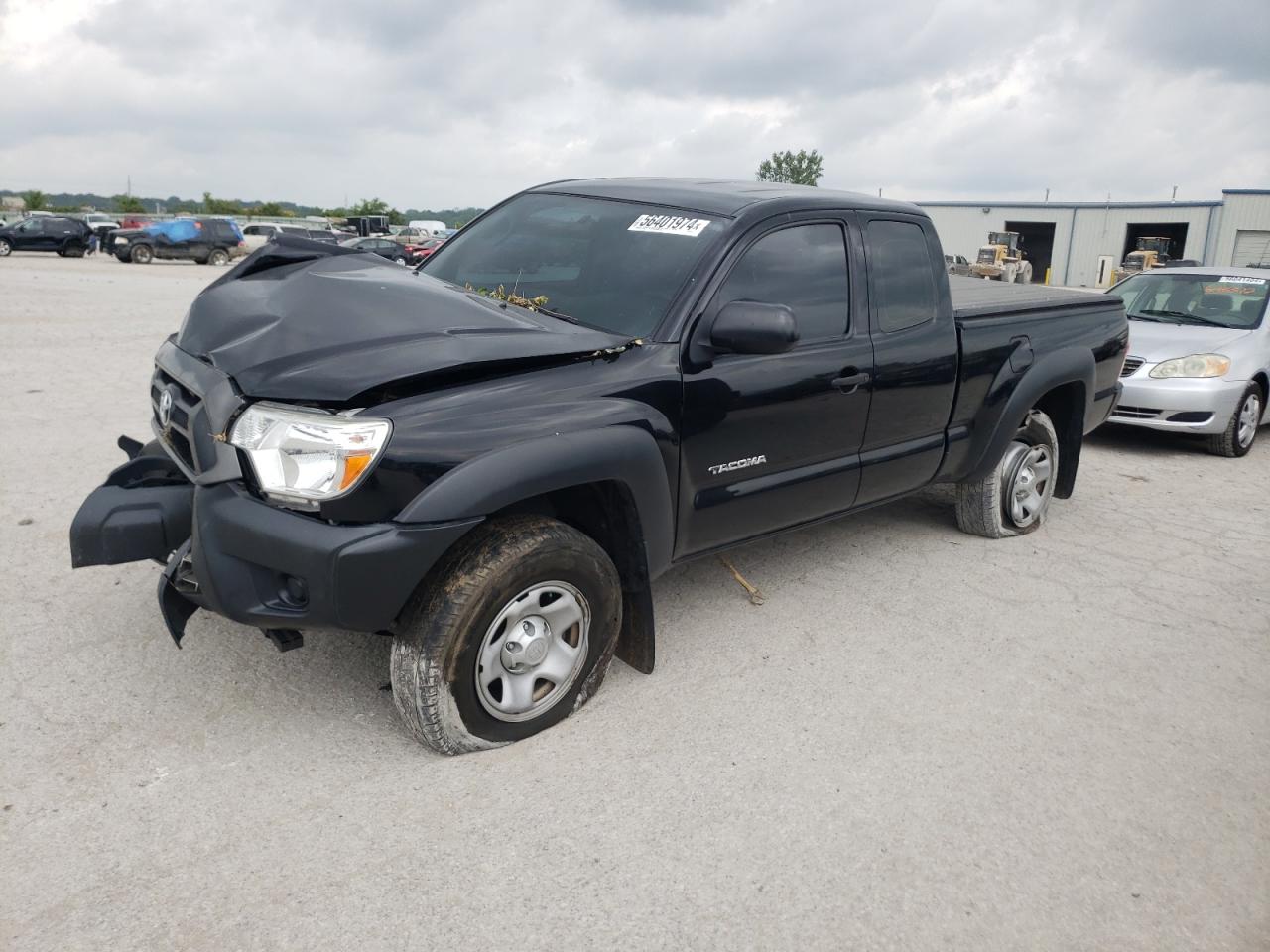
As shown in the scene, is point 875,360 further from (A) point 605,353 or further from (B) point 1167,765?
(B) point 1167,765

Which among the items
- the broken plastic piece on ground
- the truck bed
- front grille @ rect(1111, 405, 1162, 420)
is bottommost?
the broken plastic piece on ground

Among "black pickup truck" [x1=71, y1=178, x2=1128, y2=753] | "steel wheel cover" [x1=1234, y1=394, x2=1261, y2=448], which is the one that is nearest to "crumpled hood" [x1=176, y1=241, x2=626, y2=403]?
"black pickup truck" [x1=71, y1=178, x2=1128, y2=753]

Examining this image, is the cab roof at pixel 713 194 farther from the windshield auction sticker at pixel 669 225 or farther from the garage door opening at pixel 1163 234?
the garage door opening at pixel 1163 234

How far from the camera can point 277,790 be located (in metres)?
2.88

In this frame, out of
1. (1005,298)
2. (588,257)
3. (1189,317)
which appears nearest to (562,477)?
(588,257)

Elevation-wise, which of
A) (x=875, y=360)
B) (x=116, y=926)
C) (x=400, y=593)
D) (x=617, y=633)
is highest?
(x=875, y=360)

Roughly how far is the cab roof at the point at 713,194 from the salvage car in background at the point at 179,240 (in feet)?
99.5

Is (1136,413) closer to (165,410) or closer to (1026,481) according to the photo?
(1026,481)

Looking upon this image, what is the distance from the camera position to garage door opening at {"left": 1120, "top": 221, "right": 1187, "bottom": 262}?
49.8 m

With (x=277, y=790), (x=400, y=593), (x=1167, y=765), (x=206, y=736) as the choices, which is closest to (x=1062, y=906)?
(x=1167, y=765)

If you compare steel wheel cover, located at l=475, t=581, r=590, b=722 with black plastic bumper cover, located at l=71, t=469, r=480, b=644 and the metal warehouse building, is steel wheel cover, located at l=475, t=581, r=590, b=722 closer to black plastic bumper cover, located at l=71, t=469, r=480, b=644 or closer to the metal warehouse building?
black plastic bumper cover, located at l=71, t=469, r=480, b=644

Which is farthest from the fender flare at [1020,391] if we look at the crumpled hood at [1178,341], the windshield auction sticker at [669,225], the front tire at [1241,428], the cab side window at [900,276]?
the front tire at [1241,428]

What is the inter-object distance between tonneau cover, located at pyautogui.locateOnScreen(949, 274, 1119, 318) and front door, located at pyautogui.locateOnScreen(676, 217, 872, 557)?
0.95 meters

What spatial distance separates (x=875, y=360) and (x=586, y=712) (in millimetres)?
1967
